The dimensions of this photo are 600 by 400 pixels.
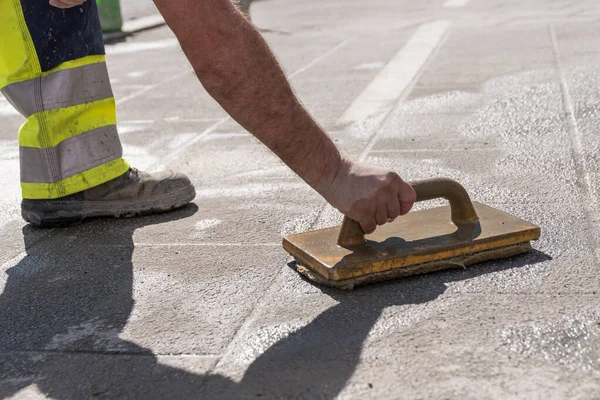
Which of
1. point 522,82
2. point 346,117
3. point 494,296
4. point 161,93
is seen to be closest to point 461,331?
point 494,296

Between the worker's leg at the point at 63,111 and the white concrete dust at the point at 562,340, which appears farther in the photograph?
the worker's leg at the point at 63,111

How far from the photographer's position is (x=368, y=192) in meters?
2.48

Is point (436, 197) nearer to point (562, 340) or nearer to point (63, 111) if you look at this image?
A: point (562, 340)

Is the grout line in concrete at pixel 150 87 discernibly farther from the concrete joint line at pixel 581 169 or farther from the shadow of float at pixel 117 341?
the shadow of float at pixel 117 341

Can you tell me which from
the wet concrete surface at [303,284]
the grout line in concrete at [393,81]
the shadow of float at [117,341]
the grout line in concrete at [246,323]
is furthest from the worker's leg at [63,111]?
the grout line in concrete at [393,81]

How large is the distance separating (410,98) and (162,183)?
2.43 metres

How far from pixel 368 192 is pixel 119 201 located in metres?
1.40

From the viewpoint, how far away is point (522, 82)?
5699 millimetres

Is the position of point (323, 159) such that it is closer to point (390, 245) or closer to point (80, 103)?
point (390, 245)

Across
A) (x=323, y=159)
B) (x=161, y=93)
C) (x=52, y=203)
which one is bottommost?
(x=161, y=93)

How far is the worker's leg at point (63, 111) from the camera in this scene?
3361 millimetres

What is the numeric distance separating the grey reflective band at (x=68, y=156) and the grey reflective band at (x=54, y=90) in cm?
15

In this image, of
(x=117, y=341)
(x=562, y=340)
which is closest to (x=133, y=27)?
(x=117, y=341)

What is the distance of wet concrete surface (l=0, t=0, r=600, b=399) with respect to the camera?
80.3 inches
